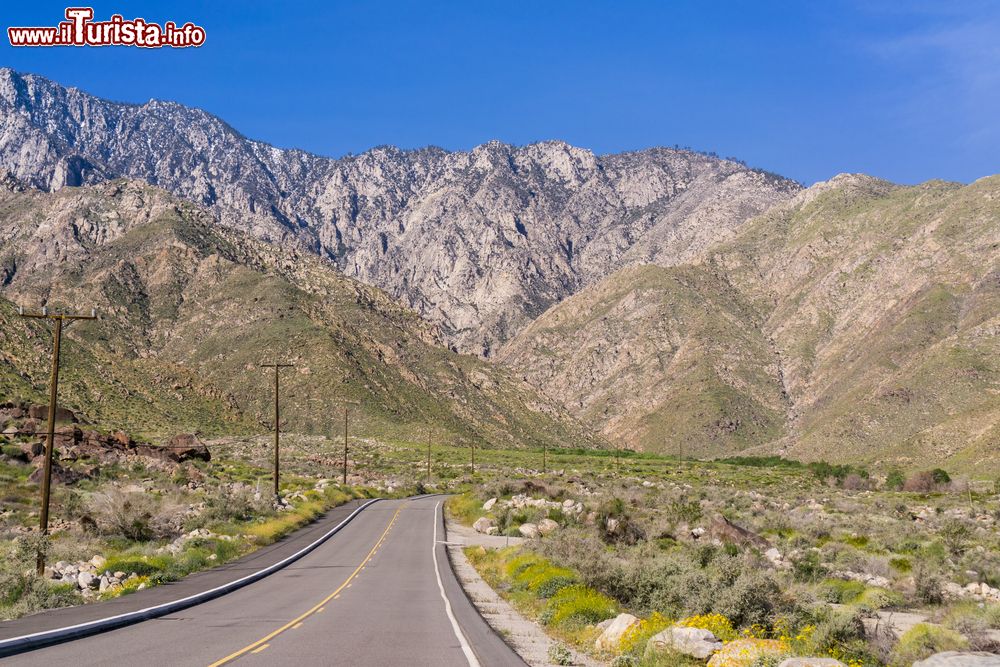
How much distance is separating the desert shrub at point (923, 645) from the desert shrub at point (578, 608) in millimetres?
5749

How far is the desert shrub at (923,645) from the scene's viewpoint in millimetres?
12984

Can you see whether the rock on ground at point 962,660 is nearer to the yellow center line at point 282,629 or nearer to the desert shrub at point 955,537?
the yellow center line at point 282,629

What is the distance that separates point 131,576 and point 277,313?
389ft

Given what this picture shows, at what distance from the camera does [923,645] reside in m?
13.3

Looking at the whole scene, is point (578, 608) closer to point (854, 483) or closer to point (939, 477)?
point (854, 483)

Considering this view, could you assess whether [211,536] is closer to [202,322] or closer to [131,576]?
[131,576]

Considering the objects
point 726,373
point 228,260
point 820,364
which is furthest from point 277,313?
point 820,364

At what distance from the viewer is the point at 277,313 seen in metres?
137

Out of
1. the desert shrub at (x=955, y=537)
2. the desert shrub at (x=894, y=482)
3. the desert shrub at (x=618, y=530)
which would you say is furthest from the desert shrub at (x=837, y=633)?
the desert shrub at (x=894, y=482)

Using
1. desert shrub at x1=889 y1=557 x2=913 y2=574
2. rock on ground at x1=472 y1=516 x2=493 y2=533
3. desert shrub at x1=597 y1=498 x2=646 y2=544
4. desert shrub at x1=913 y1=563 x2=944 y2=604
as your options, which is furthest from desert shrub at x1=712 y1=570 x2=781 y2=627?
rock on ground at x1=472 y1=516 x2=493 y2=533

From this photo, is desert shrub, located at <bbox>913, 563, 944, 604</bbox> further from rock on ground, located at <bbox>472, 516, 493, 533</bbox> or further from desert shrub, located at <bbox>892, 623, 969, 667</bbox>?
rock on ground, located at <bbox>472, 516, 493, 533</bbox>

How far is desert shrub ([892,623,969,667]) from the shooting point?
12984mm

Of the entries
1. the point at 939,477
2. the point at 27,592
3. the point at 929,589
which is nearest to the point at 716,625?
the point at 929,589

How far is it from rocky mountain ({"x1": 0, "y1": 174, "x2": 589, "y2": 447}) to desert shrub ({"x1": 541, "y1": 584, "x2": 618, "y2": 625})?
240ft
